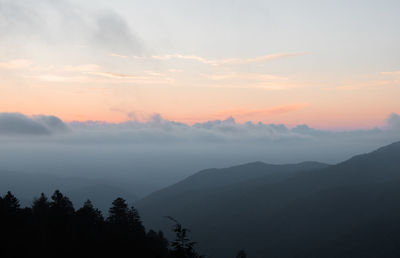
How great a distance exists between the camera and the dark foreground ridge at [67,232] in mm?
49156

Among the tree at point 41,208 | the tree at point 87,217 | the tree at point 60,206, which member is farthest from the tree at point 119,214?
the tree at point 41,208

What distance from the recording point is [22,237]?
50.2 meters

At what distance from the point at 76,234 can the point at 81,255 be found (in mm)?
7047

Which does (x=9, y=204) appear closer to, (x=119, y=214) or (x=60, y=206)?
(x=60, y=206)

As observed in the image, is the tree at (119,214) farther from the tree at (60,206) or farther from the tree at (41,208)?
the tree at (41,208)

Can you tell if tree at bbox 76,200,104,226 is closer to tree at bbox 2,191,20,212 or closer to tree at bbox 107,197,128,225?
tree at bbox 107,197,128,225

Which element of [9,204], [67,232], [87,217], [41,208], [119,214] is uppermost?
[9,204]

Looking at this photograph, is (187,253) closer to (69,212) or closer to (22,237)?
(22,237)

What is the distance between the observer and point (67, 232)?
194ft

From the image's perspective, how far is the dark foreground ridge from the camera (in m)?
49.2

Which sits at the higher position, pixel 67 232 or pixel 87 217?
pixel 87 217

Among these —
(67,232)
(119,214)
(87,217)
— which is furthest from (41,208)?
(119,214)

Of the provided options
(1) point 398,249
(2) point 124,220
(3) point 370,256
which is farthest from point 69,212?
(1) point 398,249

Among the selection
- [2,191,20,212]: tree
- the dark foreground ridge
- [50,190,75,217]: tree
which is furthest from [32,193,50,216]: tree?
[2,191,20,212]: tree
